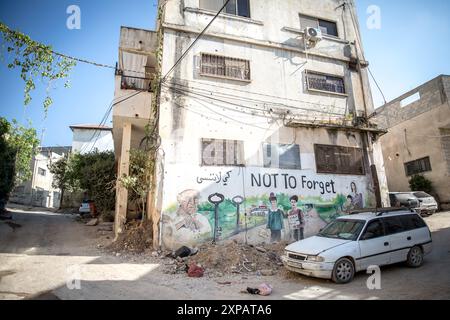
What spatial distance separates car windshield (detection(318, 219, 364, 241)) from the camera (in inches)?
276

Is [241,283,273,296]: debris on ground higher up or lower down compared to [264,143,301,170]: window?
lower down

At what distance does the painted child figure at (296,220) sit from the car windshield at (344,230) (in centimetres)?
278

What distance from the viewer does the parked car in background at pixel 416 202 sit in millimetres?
14461

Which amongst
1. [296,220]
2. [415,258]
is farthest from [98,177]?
[415,258]

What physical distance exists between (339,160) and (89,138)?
104 feet

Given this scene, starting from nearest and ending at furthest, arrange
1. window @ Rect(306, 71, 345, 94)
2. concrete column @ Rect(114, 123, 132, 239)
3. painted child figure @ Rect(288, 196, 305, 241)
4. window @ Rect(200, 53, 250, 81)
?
painted child figure @ Rect(288, 196, 305, 241) < concrete column @ Rect(114, 123, 132, 239) < window @ Rect(200, 53, 250, 81) < window @ Rect(306, 71, 345, 94)

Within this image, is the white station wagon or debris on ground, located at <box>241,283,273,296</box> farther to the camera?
the white station wagon

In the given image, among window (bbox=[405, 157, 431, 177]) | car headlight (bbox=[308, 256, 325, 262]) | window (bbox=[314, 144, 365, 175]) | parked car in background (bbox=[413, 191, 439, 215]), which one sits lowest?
car headlight (bbox=[308, 256, 325, 262])

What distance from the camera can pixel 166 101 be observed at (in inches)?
399

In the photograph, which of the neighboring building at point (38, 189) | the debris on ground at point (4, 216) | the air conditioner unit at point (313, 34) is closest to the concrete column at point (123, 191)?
the debris on ground at point (4, 216)

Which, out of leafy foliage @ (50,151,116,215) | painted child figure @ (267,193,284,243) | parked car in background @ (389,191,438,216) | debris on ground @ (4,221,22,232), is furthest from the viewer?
leafy foliage @ (50,151,116,215)

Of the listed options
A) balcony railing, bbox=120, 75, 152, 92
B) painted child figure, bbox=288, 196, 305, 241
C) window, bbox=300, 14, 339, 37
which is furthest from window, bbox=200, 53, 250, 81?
painted child figure, bbox=288, 196, 305, 241

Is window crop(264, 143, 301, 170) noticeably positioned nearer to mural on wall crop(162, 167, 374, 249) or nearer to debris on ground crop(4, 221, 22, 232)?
mural on wall crop(162, 167, 374, 249)

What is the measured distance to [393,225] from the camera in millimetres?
7574
